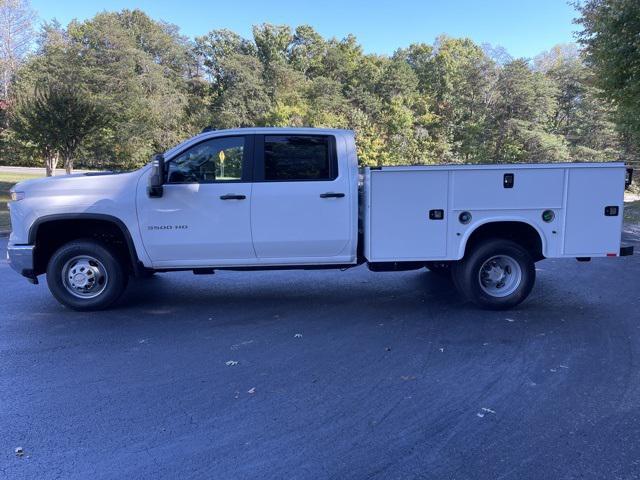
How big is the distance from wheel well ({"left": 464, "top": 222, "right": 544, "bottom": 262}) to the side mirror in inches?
144

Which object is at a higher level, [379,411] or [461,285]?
[461,285]

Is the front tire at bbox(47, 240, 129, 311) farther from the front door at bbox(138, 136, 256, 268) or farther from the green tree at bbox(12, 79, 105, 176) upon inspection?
the green tree at bbox(12, 79, 105, 176)

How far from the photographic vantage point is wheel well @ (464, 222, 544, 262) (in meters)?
6.38

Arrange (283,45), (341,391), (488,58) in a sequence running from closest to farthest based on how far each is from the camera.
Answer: (341,391)
(488,58)
(283,45)

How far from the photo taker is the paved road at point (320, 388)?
3.21 m

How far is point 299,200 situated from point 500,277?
2.63 m

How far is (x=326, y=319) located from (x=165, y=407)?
2.52 meters

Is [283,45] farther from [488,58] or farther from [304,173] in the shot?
[304,173]

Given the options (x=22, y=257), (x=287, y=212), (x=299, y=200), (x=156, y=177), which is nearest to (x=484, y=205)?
(x=299, y=200)

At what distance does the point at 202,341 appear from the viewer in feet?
17.6

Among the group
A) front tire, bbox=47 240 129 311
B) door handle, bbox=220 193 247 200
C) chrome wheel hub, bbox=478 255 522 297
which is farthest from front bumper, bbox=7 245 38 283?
chrome wheel hub, bbox=478 255 522 297

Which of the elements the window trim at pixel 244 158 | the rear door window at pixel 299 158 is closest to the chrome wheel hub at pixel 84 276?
the window trim at pixel 244 158

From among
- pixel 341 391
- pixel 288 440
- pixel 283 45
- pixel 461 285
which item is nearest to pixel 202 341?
pixel 341 391

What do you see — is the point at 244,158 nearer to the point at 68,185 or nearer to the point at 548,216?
the point at 68,185
